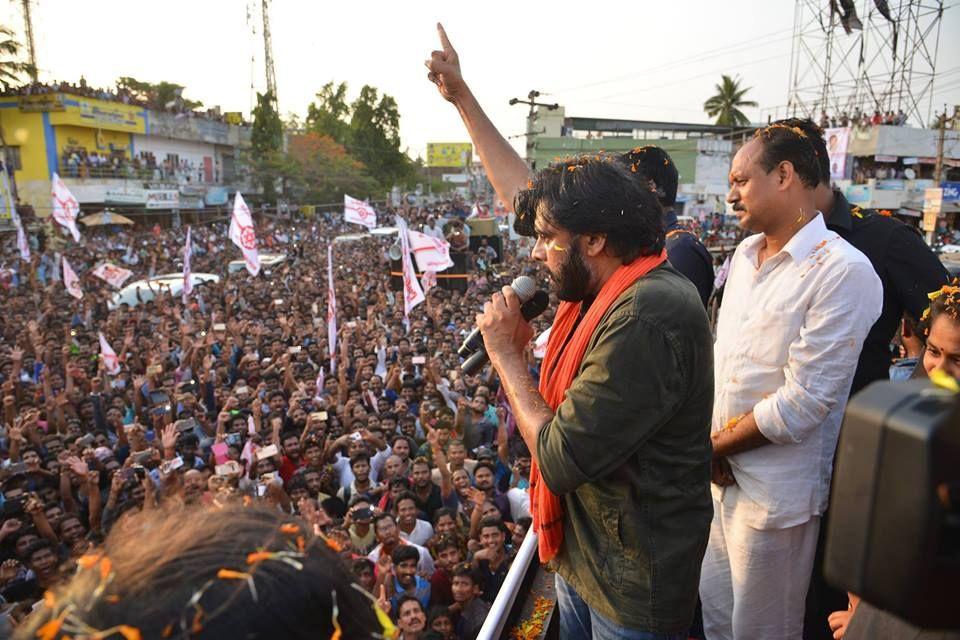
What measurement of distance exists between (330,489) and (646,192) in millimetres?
4980

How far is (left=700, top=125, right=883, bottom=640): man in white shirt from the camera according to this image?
180 centimetres

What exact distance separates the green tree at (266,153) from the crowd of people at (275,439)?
28.0 m

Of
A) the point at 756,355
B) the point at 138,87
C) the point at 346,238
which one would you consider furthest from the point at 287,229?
the point at 138,87

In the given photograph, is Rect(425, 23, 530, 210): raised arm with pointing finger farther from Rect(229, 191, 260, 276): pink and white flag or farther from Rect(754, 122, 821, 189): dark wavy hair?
Rect(229, 191, 260, 276): pink and white flag

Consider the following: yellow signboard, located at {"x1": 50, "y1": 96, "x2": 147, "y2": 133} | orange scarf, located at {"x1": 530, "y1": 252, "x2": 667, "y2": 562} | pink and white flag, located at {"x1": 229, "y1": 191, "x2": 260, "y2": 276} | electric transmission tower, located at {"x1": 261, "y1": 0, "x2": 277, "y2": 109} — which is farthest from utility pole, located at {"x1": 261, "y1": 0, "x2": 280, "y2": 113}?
orange scarf, located at {"x1": 530, "y1": 252, "x2": 667, "y2": 562}

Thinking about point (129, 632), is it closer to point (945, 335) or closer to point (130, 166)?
point (945, 335)

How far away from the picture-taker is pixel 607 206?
1.49 meters

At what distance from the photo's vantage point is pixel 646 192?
5.06ft

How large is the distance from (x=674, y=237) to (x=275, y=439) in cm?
502

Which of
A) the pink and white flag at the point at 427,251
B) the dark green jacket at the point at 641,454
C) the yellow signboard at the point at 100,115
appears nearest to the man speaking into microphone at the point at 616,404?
the dark green jacket at the point at 641,454

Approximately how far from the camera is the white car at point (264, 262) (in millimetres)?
19237

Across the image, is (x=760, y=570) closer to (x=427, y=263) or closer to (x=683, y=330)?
(x=683, y=330)

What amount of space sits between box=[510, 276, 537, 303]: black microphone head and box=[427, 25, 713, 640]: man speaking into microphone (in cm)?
9

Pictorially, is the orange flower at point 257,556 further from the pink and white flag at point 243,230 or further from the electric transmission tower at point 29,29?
the electric transmission tower at point 29,29
